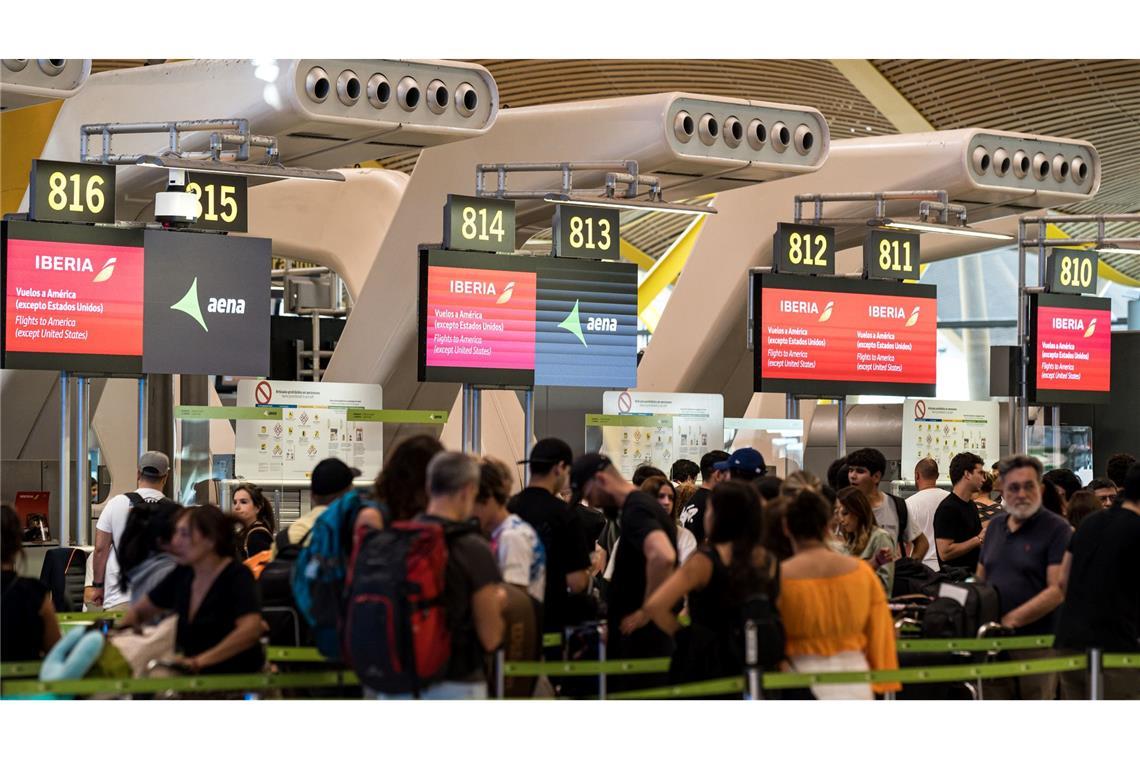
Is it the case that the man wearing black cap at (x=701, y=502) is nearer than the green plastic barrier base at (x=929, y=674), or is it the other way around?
the green plastic barrier base at (x=929, y=674)

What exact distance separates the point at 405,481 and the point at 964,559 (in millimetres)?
4757

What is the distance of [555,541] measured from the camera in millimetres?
6133

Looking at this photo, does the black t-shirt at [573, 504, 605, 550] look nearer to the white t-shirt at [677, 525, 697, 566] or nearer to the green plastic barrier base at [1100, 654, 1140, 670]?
the white t-shirt at [677, 525, 697, 566]

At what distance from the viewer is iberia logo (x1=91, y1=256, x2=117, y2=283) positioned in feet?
32.0

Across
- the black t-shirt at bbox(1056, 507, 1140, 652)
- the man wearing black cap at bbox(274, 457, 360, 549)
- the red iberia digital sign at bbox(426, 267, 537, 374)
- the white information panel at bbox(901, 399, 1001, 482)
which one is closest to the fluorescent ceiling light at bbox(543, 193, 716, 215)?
the red iberia digital sign at bbox(426, 267, 537, 374)

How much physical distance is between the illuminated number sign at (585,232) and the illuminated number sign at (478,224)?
47 cm

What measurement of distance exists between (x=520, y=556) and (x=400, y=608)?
3.16 ft

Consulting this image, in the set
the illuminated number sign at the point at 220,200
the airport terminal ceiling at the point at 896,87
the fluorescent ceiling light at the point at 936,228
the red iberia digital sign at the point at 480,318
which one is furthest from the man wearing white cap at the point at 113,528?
the airport terminal ceiling at the point at 896,87

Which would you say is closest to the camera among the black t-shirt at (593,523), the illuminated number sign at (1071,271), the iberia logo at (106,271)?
the black t-shirt at (593,523)

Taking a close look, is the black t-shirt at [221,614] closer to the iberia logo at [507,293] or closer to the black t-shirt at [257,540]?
the black t-shirt at [257,540]

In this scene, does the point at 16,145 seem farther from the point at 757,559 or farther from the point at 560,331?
the point at 757,559

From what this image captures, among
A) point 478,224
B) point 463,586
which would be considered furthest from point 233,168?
point 463,586

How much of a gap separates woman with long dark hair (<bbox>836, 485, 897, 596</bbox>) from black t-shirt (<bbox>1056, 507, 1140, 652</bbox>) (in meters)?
1.38

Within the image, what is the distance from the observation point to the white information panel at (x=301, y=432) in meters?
11.1
